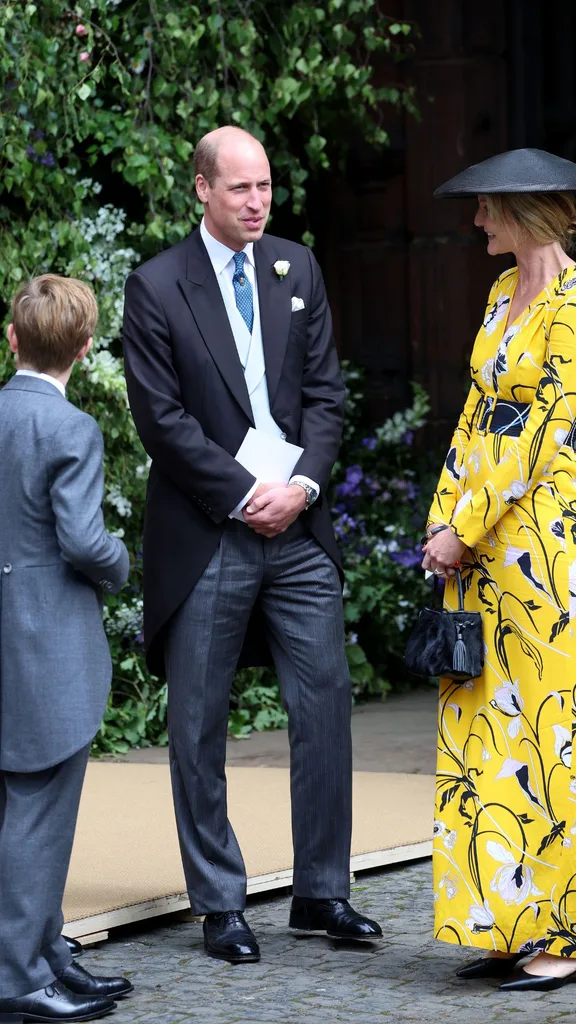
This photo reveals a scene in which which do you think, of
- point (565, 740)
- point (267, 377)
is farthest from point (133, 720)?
point (565, 740)

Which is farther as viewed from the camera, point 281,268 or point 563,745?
point 281,268

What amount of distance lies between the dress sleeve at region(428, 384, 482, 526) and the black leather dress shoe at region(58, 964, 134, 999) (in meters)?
1.22

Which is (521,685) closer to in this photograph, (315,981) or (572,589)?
(572,589)

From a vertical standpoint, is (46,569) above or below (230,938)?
above

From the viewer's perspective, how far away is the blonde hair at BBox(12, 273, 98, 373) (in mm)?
3369

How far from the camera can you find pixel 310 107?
682cm

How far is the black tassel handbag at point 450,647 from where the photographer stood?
3.59 meters

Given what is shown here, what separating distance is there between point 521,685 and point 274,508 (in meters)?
0.70

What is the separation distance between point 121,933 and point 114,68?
10.8ft

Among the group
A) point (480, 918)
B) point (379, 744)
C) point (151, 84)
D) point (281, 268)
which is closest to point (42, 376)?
point (281, 268)

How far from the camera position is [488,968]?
12.1 feet

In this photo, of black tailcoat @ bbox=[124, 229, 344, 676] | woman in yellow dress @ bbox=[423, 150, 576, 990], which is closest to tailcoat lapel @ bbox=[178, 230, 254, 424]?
black tailcoat @ bbox=[124, 229, 344, 676]

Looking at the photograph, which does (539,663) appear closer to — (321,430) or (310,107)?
(321,430)

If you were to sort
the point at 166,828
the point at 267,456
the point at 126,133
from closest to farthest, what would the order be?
1. the point at 267,456
2. the point at 166,828
3. the point at 126,133
